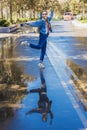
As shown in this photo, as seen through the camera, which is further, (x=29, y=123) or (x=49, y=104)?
(x=49, y=104)

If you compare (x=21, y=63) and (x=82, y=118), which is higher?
(x=82, y=118)

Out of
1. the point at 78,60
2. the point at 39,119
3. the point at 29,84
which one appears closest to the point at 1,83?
the point at 29,84

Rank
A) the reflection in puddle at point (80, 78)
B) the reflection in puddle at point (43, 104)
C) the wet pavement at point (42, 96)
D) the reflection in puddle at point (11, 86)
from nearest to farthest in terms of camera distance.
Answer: the wet pavement at point (42, 96), the reflection in puddle at point (43, 104), the reflection in puddle at point (11, 86), the reflection in puddle at point (80, 78)

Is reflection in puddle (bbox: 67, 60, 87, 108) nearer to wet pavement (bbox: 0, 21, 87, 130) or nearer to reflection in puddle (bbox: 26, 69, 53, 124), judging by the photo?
wet pavement (bbox: 0, 21, 87, 130)

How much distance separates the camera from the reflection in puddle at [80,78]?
33.3ft

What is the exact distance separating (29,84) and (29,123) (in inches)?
153

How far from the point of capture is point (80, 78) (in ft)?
39.1

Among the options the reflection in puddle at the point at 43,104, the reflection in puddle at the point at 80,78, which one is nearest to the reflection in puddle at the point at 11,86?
the reflection in puddle at the point at 43,104

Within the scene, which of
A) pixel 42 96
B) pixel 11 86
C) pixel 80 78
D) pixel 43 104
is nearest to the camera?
pixel 43 104

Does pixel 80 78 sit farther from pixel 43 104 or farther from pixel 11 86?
pixel 43 104

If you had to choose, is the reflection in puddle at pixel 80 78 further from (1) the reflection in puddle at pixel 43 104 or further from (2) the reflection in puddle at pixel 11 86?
(2) the reflection in puddle at pixel 11 86

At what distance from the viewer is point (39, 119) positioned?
7289 millimetres

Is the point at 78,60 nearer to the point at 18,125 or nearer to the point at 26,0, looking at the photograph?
the point at 18,125

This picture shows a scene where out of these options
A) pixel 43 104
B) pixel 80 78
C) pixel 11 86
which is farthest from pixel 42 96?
pixel 80 78
